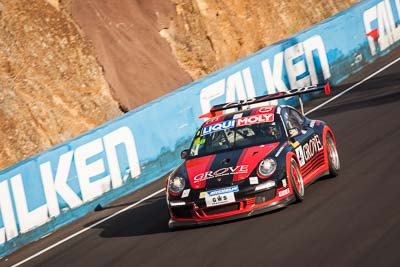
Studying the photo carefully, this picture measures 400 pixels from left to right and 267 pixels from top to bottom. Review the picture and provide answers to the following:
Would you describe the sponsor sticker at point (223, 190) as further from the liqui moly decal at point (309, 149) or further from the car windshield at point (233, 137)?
the liqui moly decal at point (309, 149)

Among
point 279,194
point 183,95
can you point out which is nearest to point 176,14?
point 183,95

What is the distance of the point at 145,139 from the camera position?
17.7 meters

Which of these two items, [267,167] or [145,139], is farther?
[145,139]

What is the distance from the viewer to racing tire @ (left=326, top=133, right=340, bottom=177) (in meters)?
14.0

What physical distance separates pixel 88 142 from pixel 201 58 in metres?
13.3

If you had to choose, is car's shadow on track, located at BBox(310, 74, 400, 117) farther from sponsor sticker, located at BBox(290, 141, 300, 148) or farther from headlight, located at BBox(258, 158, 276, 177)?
headlight, located at BBox(258, 158, 276, 177)

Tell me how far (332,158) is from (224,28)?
1711 cm

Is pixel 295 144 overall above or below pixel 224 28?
below

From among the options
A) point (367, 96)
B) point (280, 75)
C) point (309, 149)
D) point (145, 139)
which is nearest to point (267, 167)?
point (309, 149)

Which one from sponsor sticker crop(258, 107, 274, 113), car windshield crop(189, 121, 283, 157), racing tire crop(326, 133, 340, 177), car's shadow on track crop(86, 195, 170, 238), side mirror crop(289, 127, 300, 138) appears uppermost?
sponsor sticker crop(258, 107, 274, 113)

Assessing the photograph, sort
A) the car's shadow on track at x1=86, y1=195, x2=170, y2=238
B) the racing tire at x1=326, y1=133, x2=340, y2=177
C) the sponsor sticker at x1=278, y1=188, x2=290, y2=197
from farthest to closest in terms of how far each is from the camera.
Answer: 1. the racing tire at x1=326, y1=133, x2=340, y2=177
2. the car's shadow on track at x1=86, y1=195, x2=170, y2=238
3. the sponsor sticker at x1=278, y1=188, x2=290, y2=197

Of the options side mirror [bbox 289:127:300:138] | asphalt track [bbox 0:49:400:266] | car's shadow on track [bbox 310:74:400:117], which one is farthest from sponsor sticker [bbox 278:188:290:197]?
car's shadow on track [bbox 310:74:400:117]

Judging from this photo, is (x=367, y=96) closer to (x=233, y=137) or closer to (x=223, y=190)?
(x=233, y=137)

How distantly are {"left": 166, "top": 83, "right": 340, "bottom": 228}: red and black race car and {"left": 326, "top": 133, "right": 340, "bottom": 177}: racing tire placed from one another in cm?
2
